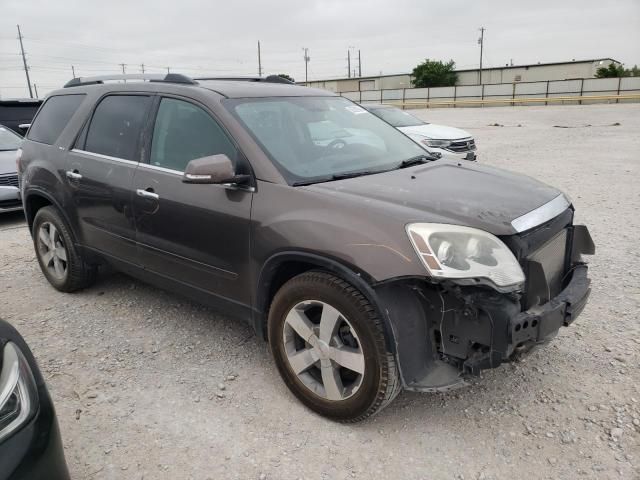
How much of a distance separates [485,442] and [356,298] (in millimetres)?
1008

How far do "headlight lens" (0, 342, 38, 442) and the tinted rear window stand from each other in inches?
117

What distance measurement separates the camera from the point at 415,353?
2463mm

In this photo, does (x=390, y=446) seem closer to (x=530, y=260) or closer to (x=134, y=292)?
(x=530, y=260)

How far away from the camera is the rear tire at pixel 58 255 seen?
430 centimetres

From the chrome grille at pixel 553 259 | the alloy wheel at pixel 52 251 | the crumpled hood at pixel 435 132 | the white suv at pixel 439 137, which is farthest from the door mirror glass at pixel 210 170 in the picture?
the crumpled hood at pixel 435 132

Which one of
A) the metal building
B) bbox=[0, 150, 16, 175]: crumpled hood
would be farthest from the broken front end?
the metal building

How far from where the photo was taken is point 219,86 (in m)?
3.45

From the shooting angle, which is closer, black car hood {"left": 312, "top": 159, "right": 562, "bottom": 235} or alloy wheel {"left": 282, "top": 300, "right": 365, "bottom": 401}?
black car hood {"left": 312, "top": 159, "right": 562, "bottom": 235}

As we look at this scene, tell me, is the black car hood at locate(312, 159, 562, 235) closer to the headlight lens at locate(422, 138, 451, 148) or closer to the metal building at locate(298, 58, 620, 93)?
the headlight lens at locate(422, 138, 451, 148)

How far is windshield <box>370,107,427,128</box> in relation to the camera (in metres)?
11.4

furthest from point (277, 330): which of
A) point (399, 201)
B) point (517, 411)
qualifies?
point (517, 411)

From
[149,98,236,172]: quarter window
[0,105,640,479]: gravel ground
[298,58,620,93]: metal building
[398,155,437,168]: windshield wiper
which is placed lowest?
[0,105,640,479]: gravel ground

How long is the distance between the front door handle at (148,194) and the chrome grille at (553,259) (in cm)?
228

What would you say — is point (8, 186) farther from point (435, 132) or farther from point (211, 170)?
point (435, 132)
